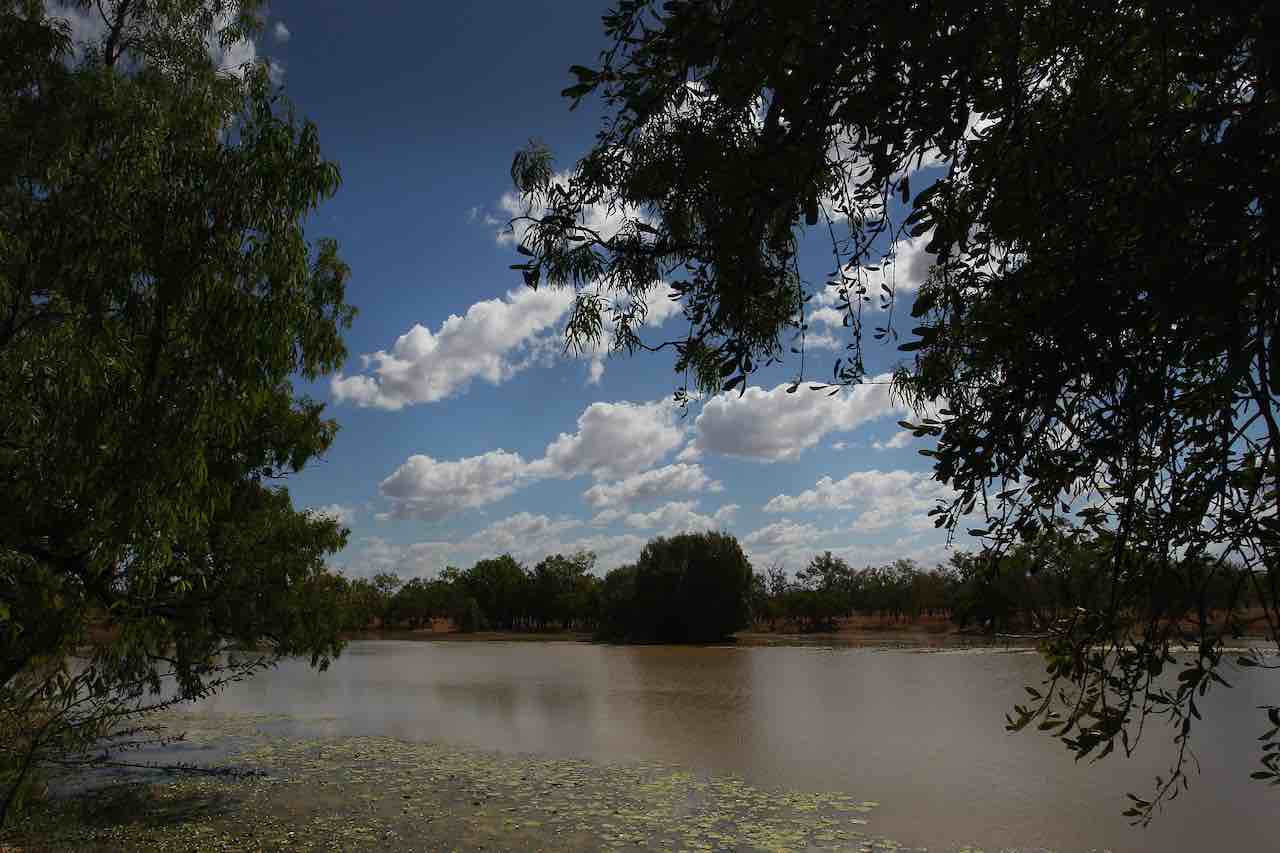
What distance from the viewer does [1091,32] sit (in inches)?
98.2

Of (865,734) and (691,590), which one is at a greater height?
(691,590)

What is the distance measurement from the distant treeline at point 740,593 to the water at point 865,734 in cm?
271

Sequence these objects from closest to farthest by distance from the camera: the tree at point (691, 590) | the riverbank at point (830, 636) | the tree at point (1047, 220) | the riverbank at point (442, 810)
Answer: the tree at point (1047, 220)
the riverbank at point (442, 810)
the riverbank at point (830, 636)
the tree at point (691, 590)

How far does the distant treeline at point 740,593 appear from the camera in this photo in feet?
8.20

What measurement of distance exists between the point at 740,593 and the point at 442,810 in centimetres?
4186

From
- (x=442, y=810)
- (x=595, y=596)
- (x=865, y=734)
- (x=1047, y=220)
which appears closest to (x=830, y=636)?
(x=595, y=596)

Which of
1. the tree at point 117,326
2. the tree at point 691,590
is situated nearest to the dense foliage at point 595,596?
the tree at point 691,590

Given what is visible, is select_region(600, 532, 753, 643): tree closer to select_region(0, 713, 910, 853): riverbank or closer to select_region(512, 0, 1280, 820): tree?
select_region(0, 713, 910, 853): riverbank

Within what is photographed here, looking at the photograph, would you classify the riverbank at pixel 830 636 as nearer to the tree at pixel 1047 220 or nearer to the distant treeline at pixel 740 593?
the distant treeline at pixel 740 593

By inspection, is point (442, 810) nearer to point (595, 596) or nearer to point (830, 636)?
point (830, 636)

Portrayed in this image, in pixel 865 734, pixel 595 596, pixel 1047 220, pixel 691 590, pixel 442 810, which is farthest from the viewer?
pixel 595 596

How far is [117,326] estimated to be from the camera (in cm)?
454

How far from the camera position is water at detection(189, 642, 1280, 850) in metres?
8.02

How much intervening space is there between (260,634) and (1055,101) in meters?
8.74
